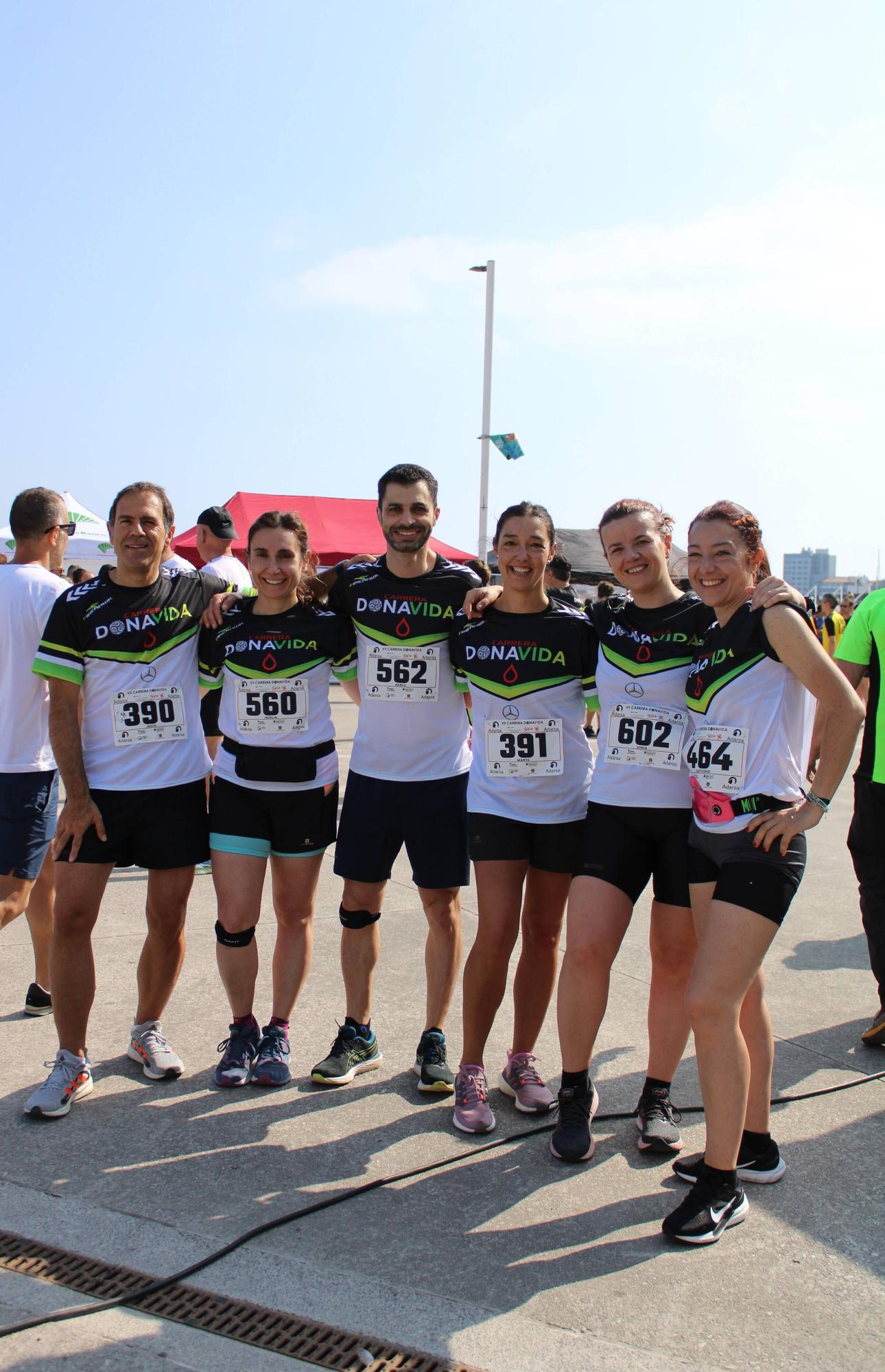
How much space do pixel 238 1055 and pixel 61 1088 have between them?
2.06ft

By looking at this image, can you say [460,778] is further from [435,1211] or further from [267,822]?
[435,1211]

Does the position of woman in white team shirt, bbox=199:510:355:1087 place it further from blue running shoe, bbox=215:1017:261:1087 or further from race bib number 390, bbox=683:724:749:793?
race bib number 390, bbox=683:724:749:793

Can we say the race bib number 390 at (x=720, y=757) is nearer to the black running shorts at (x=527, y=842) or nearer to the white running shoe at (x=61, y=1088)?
the black running shorts at (x=527, y=842)

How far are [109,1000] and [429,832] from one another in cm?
175

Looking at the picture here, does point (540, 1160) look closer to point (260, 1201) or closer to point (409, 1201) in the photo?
point (409, 1201)

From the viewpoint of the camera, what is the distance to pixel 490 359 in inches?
751

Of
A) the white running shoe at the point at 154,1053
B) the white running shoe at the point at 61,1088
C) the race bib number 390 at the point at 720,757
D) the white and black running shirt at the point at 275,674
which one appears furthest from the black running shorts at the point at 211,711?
the race bib number 390 at the point at 720,757

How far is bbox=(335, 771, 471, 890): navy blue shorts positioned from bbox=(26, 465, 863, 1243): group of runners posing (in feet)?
0.03

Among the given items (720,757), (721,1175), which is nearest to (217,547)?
(720,757)

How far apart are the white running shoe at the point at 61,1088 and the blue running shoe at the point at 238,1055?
466 mm

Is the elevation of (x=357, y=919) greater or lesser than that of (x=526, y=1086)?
greater

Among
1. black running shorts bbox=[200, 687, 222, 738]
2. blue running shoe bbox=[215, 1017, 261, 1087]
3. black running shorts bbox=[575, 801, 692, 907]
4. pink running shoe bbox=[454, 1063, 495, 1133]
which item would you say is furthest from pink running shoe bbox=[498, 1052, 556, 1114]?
black running shorts bbox=[200, 687, 222, 738]

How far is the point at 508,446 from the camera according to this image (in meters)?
18.2

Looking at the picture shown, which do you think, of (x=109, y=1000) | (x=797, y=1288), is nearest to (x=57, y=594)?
(x=109, y=1000)
